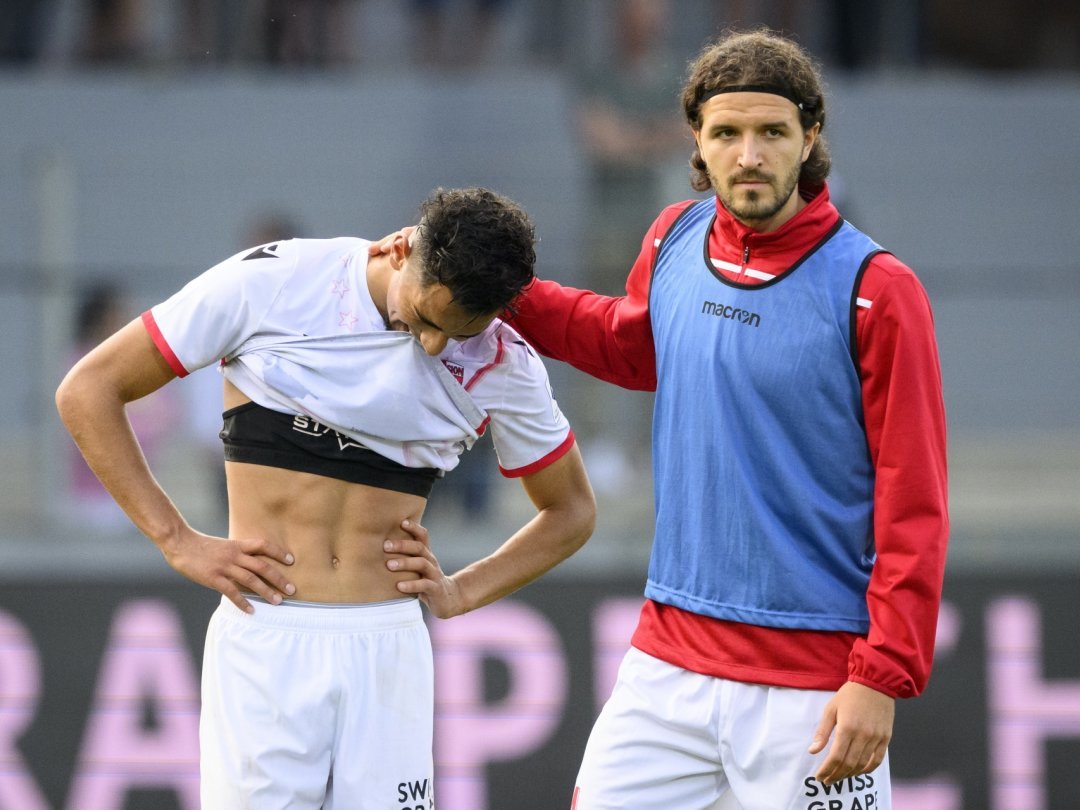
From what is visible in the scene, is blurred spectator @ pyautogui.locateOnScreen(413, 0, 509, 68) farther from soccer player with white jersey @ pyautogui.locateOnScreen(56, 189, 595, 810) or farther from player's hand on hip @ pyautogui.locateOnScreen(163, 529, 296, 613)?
player's hand on hip @ pyautogui.locateOnScreen(163, 529, 296, 613)

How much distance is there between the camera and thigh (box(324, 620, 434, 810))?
2979 mm

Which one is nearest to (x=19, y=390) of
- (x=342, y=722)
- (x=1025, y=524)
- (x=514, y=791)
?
(x=514, y=791)

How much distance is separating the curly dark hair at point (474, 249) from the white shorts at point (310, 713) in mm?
680

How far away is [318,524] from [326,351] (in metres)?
0.34

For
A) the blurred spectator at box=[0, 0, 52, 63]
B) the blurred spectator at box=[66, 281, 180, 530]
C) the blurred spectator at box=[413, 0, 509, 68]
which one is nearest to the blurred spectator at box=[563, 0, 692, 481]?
the blurred spectator at box=[413, 0, 509, 68]

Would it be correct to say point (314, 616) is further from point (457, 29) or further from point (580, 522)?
point (457, 29)

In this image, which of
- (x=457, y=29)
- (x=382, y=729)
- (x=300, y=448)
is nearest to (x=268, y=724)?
(x=382, y=729)

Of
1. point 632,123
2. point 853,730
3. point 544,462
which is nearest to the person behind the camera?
point 853,730

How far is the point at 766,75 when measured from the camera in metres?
2.89

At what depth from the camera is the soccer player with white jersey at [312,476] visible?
117 inches

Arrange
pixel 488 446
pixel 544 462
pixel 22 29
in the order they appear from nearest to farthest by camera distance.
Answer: pixel 544 462, pixel 488 446, pixel 22 29

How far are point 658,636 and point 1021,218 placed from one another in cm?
636

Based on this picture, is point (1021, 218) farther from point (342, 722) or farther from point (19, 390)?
point (342, 722)

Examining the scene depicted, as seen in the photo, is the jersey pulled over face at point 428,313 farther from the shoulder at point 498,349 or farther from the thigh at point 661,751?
the thigh at point 661,751
